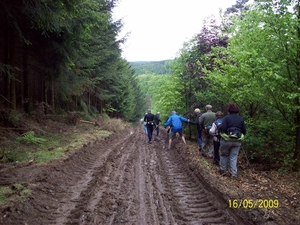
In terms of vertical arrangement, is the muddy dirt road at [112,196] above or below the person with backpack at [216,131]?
below

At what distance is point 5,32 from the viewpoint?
34.8 feet

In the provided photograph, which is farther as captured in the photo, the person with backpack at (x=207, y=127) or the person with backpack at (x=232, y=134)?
the person with backpack at (x=207, y=127)

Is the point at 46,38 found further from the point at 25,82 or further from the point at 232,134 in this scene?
the point at 232,134

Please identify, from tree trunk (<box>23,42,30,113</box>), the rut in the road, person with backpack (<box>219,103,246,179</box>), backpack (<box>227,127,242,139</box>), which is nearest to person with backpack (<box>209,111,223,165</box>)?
person with backpack (<box>219,103,246,179</box>)

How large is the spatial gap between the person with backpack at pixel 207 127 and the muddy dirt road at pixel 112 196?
210 centimetres

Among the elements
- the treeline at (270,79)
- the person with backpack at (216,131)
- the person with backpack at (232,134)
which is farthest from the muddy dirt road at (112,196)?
the treeline at (270,79)

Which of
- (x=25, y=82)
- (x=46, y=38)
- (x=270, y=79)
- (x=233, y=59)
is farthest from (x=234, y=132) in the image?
(x=25, y=82)

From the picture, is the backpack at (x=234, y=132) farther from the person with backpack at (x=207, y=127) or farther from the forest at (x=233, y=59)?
the person with backpack at (x=207, y=127)

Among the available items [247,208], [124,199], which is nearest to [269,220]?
[247,208]

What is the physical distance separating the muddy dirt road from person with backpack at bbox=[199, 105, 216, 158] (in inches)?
82.5

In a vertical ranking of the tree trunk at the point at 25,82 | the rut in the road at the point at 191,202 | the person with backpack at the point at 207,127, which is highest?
the tree trunk at the point at 25,82

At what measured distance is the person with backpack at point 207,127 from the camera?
976 cm

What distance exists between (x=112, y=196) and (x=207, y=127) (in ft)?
17.2

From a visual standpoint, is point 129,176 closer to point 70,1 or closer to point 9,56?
point 70,1
